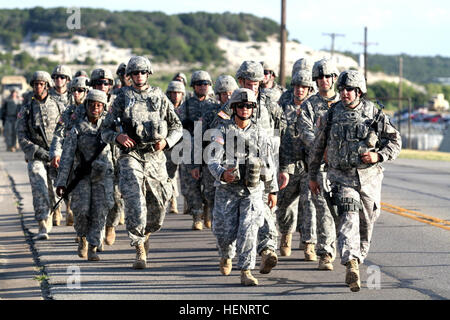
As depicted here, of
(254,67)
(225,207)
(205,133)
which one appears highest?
(254,67)

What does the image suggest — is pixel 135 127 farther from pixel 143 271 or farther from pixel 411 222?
pixel 411 222

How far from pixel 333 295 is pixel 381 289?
0.56 m

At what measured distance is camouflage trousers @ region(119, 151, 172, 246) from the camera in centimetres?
970

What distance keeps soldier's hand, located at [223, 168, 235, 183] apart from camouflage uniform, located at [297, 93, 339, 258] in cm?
117

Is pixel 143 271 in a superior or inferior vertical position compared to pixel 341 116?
inferior

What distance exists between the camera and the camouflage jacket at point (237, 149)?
28.9 feet

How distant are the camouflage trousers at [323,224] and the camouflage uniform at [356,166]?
770 mm

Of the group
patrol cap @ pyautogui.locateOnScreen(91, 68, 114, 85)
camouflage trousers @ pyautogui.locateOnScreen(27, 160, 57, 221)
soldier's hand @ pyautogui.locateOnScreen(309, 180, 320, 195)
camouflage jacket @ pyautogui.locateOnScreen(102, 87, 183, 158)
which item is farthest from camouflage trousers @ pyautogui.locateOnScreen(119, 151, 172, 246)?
camouflage trousers @ pyautogui.locateOnScreen(27, 160, 57, 221)

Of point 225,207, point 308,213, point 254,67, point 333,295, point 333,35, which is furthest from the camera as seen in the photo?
point 333,35

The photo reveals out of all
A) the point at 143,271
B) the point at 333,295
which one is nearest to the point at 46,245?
the point at 143,271

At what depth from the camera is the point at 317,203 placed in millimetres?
9758

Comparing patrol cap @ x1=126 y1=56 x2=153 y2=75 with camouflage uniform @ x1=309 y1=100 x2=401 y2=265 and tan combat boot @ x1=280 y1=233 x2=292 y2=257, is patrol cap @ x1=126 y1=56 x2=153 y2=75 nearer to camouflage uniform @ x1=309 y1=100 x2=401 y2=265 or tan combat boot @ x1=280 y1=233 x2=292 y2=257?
camouflage uniform @ x1=309 y1=100 x2=401 y2=265

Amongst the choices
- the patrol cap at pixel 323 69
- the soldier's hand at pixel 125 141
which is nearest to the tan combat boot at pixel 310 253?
the patrol cap at pixel 323 69

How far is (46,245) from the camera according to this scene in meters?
11.5
